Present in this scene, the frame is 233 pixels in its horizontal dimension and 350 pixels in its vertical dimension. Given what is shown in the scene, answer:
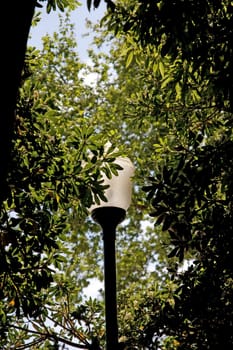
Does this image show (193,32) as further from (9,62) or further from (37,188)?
(9,62)

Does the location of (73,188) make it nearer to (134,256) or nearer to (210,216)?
(210,216)

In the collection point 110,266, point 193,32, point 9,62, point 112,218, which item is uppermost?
point 193,32

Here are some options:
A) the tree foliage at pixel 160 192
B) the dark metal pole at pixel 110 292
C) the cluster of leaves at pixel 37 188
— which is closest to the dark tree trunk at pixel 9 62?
the tree foliage at pixel 160 192

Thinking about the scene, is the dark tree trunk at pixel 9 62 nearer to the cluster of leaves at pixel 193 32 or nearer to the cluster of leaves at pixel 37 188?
the cluster of leaves at pixel 193 32

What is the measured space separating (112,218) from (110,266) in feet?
1.38

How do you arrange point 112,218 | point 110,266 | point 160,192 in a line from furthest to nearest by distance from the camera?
1. point 112,218
2. point 110,266
3. point 160,192

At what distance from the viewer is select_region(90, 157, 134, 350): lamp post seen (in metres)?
3.80

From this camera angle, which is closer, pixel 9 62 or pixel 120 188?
pixel 9 62

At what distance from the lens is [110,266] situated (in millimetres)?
3998

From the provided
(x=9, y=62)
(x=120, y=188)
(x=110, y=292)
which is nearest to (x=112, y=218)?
(x=120, y=188)

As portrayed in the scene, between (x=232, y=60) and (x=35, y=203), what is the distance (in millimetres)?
1765

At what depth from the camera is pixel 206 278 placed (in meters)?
3.59

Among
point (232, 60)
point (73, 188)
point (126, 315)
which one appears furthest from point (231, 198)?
point (126, 315)

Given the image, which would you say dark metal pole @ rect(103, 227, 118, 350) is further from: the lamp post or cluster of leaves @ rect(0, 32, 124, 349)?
cluster of leaves @ rect(0, 32, 124, 349)
